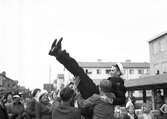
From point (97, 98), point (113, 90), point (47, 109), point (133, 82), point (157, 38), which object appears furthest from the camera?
point (157, 38)

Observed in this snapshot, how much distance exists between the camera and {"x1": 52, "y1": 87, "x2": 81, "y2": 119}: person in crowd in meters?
4.33

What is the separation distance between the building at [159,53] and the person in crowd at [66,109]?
40.3 meters

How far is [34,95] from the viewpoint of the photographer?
705 cm

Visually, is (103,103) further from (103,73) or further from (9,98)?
(103,73)

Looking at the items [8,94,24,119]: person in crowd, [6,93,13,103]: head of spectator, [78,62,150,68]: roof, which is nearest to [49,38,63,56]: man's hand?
[8,94,24,119]: person in crowd

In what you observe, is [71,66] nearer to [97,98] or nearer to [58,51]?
[58,51]

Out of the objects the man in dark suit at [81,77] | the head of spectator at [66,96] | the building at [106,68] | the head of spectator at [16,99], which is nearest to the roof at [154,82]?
the head of spectator at [16,99]

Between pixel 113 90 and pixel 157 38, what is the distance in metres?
43.9

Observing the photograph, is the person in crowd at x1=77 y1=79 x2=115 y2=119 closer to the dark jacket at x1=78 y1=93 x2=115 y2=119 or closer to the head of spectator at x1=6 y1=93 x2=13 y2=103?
the dark jacket at x1=78 y1=93 x2=115 y2=119

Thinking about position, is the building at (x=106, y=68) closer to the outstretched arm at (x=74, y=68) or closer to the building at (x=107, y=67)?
the building at (x=107, y=67)

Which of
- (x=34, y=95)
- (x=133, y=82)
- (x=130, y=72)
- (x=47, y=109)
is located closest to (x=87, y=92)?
(x=47, y=109)

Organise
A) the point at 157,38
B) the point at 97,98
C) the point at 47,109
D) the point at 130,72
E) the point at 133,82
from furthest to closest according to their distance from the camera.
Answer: the point at 130,72 < the point at 157,38 < the point at 133,82 < the point at 47,109 < the point at 97,98

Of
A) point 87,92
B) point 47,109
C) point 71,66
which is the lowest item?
point 47,109

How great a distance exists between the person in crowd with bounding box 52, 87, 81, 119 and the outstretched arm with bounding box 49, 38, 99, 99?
0.56 meters
